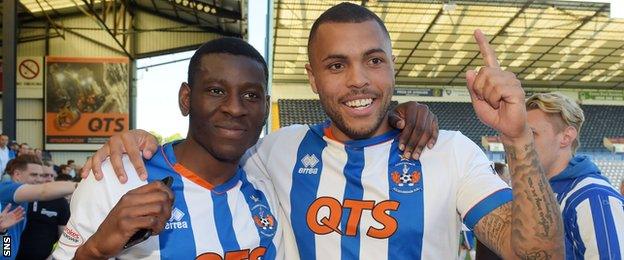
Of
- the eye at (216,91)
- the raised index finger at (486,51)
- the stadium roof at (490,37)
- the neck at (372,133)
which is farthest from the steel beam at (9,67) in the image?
the raised index finger at (486,51)

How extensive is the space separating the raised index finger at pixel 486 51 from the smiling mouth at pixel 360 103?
0.44 meters

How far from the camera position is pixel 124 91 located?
21.8 m

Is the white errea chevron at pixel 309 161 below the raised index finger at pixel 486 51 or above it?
below

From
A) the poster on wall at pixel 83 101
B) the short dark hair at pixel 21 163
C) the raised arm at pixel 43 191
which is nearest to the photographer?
the raised arm at pixel 43 191

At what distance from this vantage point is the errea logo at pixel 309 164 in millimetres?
2172

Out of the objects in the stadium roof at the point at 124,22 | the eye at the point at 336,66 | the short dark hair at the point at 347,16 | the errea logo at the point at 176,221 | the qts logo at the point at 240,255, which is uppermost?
the stadium roof at the point at 124,22

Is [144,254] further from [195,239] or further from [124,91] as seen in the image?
[124,91]

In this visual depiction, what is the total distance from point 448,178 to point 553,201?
42cm

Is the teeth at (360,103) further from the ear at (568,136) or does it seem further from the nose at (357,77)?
the ear at (568,136)

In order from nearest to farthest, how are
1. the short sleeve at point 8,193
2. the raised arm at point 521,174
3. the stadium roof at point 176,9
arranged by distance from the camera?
the raised arm at point 521,174, the short sleeve at point 8,193, the stadium roof at point 176,9

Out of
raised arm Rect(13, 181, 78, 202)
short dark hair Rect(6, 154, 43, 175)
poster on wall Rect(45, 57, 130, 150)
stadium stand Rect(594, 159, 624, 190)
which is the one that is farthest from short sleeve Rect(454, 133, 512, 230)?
stadium stand Rect(594, 159, 624, 190)

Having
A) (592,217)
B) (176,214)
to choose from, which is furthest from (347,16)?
(592,217)

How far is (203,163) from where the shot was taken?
82.7 inches

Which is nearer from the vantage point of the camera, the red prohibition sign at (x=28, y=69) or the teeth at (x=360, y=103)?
the teeth at (x=360, y=103)
